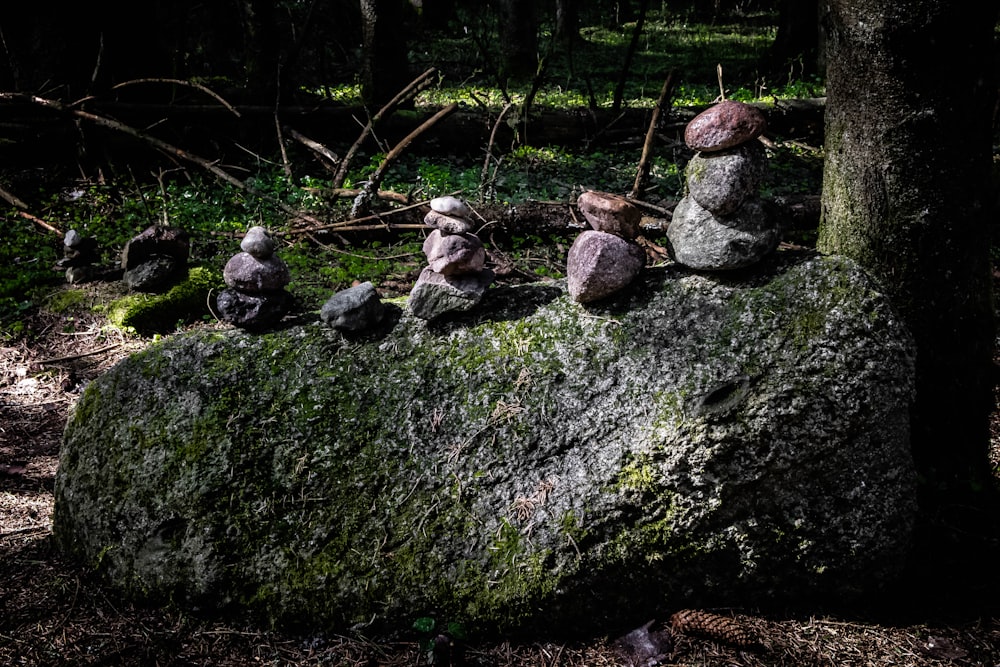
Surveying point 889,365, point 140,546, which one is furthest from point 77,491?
point 889,365

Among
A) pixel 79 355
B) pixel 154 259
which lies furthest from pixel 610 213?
pixel 154 259

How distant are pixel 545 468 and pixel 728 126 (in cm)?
144

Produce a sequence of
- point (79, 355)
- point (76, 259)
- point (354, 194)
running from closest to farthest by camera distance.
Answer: point (79, 355) → point (76, 259) → point (354, 194)

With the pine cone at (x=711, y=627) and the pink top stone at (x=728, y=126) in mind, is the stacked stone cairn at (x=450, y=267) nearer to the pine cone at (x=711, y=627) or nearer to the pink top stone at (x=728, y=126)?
the pink top stone at (x=728, y=126)

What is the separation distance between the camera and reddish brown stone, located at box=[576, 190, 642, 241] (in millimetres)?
2635

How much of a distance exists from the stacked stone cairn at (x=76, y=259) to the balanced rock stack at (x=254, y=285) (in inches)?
137

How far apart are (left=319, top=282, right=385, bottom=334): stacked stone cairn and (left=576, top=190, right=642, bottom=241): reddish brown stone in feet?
3.16

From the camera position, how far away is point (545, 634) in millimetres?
2482

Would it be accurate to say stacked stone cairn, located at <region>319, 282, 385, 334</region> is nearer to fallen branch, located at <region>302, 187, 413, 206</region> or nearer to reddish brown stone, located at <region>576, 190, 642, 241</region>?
reddish brown stone, located at <region>576, 190, 642, 241</region>

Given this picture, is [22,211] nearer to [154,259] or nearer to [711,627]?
[154,259]

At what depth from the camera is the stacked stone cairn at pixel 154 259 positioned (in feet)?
17.1

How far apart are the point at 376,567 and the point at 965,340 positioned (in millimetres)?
2603

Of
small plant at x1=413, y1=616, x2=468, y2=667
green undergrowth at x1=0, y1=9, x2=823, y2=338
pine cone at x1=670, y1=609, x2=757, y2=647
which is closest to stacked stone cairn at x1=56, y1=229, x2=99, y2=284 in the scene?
green undergrowth at x1=0, y1=9, x2=823, y2=338

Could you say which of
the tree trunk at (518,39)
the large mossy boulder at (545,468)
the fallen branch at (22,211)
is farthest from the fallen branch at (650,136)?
the tree trunk at (518,39)
